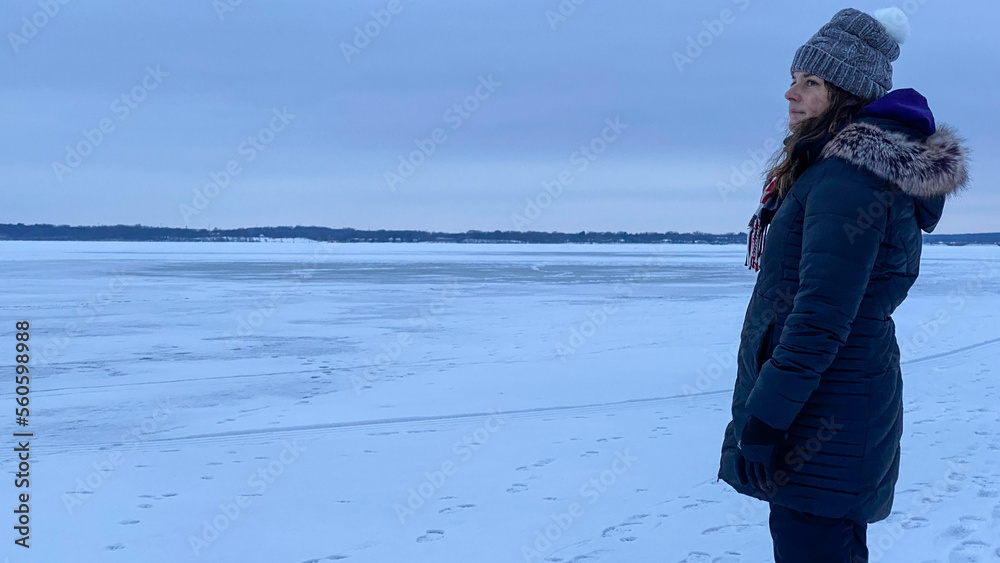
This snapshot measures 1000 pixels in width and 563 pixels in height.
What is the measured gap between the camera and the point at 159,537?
3371 mm

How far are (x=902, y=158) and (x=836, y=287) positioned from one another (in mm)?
305

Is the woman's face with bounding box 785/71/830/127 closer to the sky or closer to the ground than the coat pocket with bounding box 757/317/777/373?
closer to the sky

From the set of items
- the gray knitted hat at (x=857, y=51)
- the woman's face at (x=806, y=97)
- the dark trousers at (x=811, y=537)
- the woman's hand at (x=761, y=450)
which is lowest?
the dark trousers at (x=811, y=537)

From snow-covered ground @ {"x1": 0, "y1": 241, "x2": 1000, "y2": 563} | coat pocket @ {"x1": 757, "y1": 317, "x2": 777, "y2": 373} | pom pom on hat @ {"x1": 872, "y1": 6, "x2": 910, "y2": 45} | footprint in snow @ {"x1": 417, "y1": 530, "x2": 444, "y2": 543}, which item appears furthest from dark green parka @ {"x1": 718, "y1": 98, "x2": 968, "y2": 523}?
footprint in snow @ {"x1": 417, "y1": 530, "x2": 444, "y2": 543}

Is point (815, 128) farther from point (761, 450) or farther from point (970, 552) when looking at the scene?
point (970, 552)

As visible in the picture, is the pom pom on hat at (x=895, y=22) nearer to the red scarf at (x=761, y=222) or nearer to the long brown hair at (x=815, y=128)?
the long brown hair at (x=815, y=128)

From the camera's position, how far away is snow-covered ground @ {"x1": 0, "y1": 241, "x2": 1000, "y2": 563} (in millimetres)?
3334

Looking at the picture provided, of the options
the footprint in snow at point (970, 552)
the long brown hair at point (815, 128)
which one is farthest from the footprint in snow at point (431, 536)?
the long brown hair at point (815, 128)

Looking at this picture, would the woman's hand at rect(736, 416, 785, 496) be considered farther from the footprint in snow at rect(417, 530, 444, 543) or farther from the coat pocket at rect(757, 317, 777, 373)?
the footprint in snow at rect(417, 530, 444, 543)

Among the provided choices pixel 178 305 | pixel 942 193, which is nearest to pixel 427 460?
pixel 942 193

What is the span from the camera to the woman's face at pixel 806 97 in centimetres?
187

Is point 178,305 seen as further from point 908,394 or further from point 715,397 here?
point 908,394

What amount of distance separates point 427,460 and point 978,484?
280cm

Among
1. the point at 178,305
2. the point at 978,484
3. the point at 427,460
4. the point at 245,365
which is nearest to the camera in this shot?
the point at 978,484
